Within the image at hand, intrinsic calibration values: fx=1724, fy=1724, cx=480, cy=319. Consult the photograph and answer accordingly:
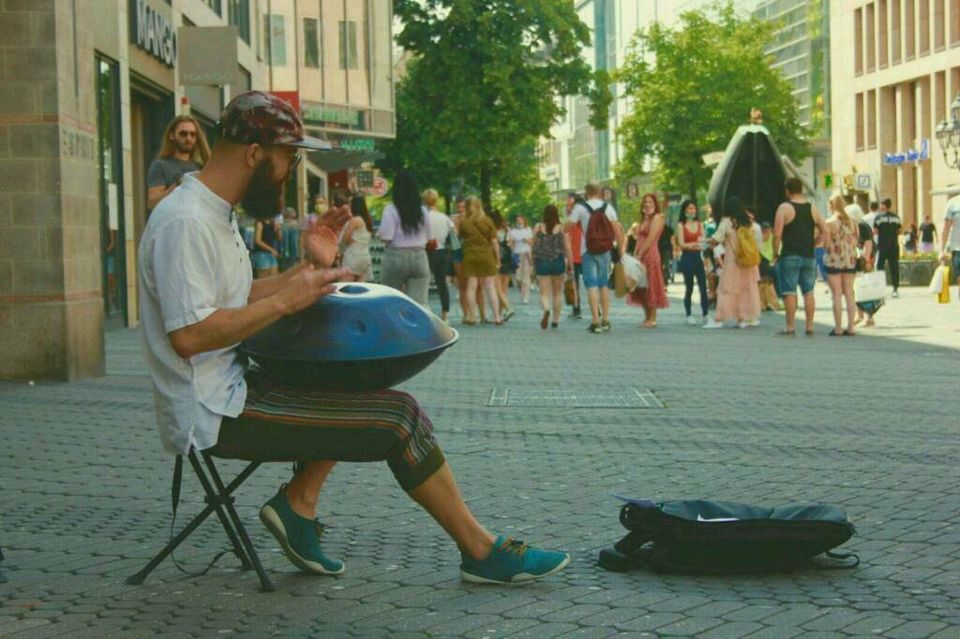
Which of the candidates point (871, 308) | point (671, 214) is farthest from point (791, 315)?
point (671, 214)

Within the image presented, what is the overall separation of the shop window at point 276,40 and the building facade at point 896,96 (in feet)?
80.8

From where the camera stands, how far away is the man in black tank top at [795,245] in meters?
19.6

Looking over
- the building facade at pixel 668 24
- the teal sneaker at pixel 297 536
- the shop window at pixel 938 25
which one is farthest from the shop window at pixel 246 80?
the shop window at pixel 938 25

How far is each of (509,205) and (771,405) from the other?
7870 cm

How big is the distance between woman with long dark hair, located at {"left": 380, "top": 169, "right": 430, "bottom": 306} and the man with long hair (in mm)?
8624

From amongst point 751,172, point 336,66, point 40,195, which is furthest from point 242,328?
point 336,66

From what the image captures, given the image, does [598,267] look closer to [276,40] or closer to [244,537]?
[244,537]

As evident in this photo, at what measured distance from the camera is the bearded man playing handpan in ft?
16.4

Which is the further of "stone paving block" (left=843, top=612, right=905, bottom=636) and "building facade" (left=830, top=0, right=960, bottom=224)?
"building facade" (left=830, top=0, right=960, bottom=224)

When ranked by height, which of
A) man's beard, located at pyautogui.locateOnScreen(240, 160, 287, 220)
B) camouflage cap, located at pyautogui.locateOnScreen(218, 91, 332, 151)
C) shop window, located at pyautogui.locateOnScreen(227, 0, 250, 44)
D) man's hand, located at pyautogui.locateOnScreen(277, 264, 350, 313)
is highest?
shop window, located at pyautogui.locateOnScreen(227, 0, 250, 44)

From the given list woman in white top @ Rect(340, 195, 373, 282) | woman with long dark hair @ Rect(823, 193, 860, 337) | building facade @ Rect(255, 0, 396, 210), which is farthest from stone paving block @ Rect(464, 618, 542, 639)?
building facade @ Rect(255, 0, 396, 210)

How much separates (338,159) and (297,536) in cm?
5286

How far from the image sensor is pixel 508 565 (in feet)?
17.9

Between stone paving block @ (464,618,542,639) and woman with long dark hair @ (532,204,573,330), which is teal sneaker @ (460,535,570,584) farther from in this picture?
woman with long dark hair @ (532,204,573,330)
